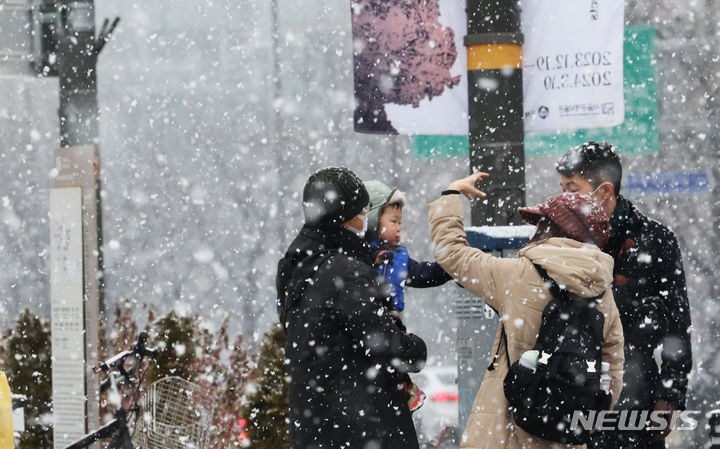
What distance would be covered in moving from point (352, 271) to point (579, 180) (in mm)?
1252

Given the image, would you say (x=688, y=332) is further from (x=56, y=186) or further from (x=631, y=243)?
(x=56, y=186)

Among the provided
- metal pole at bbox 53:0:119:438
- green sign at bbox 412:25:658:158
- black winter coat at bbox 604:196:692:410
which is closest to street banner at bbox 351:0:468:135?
black winter coat at bbox 604:196:692:410

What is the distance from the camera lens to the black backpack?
300cm

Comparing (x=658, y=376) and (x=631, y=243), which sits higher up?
(x=631, y=243)

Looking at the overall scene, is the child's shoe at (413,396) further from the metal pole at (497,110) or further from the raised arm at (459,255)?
the metal pole at (497,110)

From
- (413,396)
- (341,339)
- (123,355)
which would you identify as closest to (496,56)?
(413,396)

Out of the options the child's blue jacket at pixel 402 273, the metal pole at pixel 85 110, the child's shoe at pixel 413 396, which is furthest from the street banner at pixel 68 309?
the child's shoe at pixel 413 396

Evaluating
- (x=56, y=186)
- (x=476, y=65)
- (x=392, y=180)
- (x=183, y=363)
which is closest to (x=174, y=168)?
(x=392, y=180)

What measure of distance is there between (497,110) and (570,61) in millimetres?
485

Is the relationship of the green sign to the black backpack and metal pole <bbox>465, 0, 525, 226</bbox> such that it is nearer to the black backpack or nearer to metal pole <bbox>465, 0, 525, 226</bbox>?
metal pole <bbox>465, 0, 525, 226</bbox>

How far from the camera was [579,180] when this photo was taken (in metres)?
3.81

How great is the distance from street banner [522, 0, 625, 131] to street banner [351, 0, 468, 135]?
1.17ft

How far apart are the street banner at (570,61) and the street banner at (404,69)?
14.0 inches

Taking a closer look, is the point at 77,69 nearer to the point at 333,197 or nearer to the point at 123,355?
the point at 123,355
